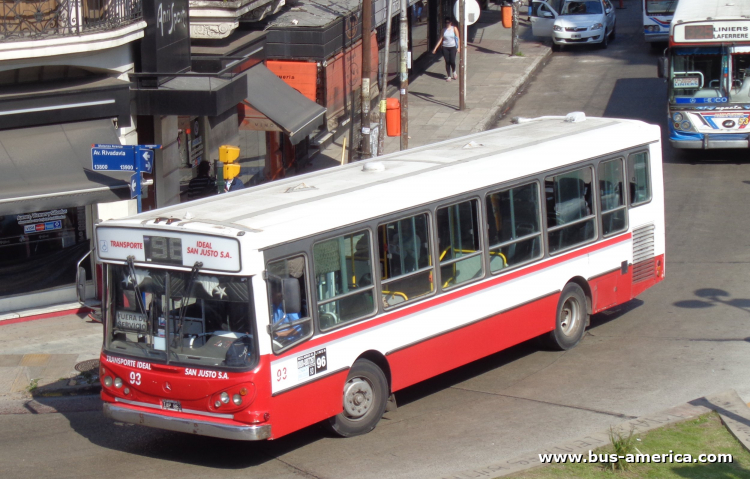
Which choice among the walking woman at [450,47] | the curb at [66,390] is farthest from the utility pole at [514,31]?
the curb at [66,390]

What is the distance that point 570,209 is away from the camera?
38.5 ft

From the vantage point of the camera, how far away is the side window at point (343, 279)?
8.88 meters

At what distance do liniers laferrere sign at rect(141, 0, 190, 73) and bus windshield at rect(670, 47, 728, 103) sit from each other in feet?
35.5

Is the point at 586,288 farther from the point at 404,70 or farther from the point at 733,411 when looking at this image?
the point at 404,70

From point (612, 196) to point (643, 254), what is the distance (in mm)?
1094

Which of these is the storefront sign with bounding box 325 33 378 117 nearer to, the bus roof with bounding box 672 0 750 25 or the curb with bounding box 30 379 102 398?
the bus roof with bounding box 672 0 750 25

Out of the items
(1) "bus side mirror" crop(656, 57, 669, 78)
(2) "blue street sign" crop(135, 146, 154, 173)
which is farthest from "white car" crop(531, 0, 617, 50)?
(2) "blue street sign" crop(135, 146, 154, 173)

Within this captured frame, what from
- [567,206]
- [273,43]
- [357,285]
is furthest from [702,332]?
[273,43]

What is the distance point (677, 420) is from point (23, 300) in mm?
9364

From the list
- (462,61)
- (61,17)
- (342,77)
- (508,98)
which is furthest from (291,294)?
(508,98)

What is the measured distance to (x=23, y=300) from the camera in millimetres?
13961

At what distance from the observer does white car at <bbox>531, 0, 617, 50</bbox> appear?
113ft

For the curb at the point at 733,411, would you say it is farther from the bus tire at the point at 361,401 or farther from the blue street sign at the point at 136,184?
the blue street sign at the point at 136,184

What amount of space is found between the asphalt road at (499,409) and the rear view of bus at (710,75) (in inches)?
219
